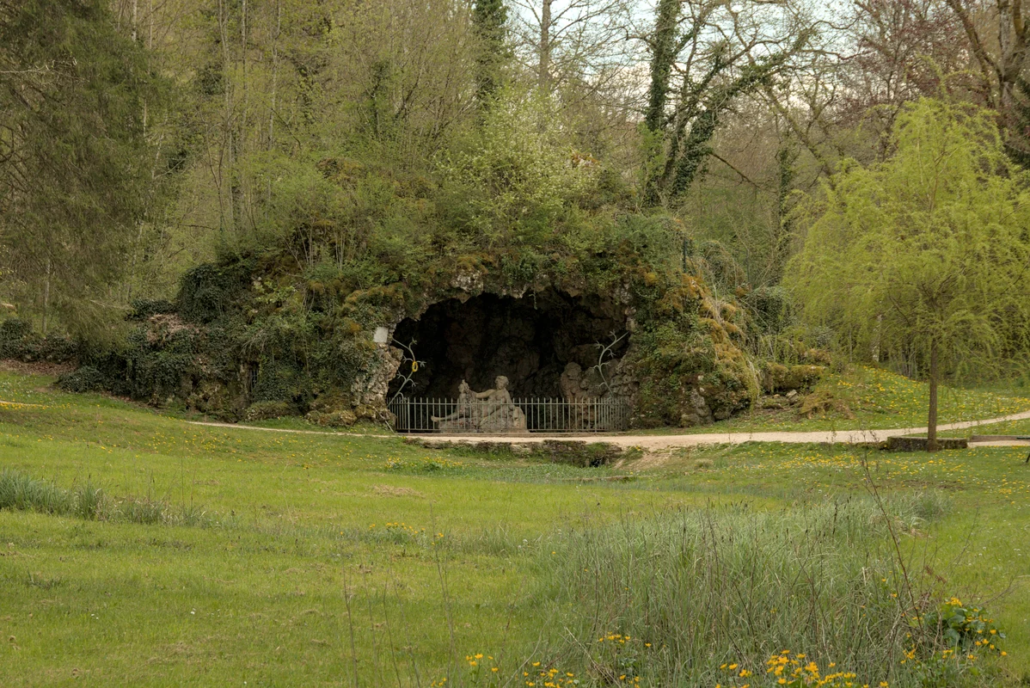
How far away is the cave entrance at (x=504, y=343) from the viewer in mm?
30141

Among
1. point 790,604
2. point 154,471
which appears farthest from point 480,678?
point 154,471

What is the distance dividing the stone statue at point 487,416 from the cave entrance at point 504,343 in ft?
8.56

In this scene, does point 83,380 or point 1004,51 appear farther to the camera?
point 1004,51

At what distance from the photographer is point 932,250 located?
18.9 m

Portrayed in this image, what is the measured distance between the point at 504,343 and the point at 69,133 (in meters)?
20.3

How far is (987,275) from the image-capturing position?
18797mm

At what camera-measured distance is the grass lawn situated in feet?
21.6

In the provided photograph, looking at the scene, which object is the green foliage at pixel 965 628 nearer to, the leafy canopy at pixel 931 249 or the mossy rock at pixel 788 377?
the leafy canopy at pixel 931 249

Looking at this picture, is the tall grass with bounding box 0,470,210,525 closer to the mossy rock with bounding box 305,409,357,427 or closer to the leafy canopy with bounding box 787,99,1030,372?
the leafy canopy with bounding box 787,99,1030,372

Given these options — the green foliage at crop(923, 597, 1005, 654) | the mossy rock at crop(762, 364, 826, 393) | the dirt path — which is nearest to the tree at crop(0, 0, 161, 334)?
the dirt path

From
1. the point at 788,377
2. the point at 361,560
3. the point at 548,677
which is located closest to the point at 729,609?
the point at 548,677

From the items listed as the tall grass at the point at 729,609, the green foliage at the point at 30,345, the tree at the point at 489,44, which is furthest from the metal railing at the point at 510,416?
the tall grass at the point at 729,609

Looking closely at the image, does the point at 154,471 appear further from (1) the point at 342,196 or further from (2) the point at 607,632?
(1) the point at 342,196

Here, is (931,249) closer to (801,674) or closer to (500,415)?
(500,415)
